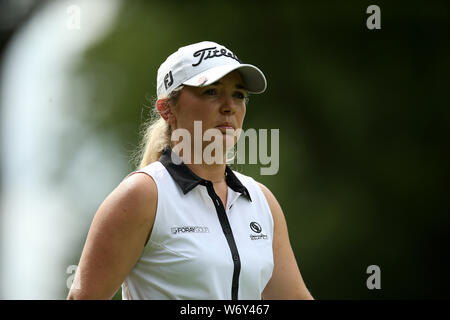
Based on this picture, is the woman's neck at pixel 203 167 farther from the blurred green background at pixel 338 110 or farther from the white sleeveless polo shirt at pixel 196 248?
the blurred green background at pixel 338 110

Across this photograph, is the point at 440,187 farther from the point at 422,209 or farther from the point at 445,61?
the point at 445,61

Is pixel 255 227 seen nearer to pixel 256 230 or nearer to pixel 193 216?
pixel 256 230

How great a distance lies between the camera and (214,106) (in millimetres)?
2297

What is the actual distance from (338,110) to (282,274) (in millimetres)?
3498

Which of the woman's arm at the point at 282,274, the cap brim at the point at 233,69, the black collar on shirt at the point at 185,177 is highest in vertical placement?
the cap brim at the point at 233,69

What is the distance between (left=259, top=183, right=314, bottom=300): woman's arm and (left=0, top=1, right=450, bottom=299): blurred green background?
108 inches

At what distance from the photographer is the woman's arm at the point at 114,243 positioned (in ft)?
6.73

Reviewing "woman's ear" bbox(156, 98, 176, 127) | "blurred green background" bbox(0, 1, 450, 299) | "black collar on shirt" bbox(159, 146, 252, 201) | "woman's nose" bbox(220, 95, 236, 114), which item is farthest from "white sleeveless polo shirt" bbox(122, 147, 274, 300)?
"blurred green background" bbox(0, 1, 450, 299)

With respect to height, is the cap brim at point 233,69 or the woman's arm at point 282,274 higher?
the cap brim at point 233,69

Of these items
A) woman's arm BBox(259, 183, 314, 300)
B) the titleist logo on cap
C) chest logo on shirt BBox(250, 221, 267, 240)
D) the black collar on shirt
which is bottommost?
woman's arm BBox(259, 183, 314, 300)

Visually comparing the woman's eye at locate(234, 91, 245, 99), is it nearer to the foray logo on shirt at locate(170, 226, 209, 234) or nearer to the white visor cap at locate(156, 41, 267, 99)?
the white visor cap at locate(156, 41, 267, 99)

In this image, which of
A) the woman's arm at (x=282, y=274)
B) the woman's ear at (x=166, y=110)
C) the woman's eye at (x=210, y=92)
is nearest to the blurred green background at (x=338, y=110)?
the woman's arm at (x=282, y=274)

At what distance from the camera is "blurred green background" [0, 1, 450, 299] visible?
214 inches

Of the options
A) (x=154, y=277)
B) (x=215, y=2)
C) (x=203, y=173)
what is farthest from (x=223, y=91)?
(x=215, y=2)
